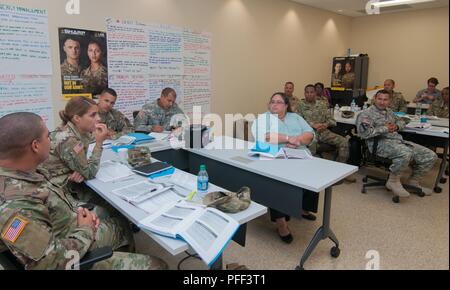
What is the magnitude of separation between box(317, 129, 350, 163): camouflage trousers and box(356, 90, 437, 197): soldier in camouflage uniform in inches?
24.3

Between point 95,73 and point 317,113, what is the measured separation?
2.90 meters

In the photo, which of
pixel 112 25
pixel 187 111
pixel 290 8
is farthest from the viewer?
pixel 290 8

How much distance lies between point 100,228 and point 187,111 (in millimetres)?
3218

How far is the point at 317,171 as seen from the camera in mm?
2021

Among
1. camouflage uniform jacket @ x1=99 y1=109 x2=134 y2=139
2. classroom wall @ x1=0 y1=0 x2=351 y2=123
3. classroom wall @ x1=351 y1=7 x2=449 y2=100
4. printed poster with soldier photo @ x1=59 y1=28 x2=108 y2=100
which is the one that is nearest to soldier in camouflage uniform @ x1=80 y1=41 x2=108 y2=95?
printed poster with soldier photo @ x1=59 y1=28 x2=108 y2=100

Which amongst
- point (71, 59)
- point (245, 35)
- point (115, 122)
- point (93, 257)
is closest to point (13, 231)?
point (93, 257)

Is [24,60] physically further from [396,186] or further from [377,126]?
[396,186]

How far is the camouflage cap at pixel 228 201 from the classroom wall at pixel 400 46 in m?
6.26

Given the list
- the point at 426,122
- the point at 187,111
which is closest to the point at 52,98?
the point at 187,111

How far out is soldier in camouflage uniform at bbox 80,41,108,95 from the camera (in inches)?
139

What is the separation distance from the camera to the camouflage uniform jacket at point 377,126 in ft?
10.8

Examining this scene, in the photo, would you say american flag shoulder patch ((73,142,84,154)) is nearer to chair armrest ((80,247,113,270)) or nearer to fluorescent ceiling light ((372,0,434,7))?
chair armrest ((80,247,113,270))
